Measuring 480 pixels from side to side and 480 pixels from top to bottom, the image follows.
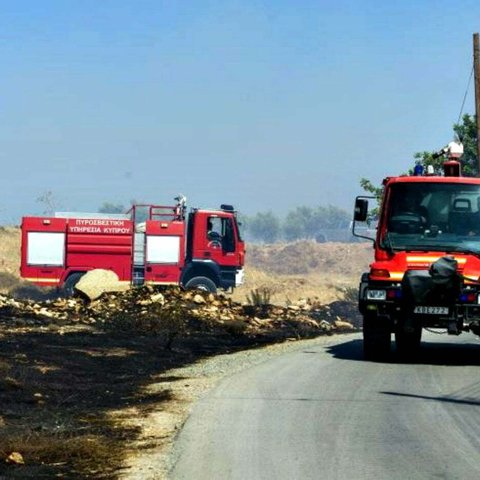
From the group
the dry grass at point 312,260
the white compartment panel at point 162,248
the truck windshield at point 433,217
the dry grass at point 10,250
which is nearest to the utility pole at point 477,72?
the white compartment panel at point 162,248

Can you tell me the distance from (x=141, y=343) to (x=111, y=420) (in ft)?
36.2

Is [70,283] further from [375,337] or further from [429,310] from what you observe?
[429,310]

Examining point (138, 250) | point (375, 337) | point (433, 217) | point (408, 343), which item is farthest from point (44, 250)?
point (433, 217)

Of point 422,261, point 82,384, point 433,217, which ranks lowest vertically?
point 82,384

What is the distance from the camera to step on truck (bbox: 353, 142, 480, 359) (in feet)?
54.8

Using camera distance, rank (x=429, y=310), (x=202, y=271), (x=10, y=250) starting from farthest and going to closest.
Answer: (x=10, y=250) < (x=202, y=271) < (x=429, y=310)

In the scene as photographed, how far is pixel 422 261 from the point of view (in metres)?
17.0

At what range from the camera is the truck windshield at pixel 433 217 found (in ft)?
57.5

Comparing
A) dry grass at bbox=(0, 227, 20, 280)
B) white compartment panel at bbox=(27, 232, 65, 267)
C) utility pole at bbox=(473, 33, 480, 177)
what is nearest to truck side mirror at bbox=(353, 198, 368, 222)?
utility pole at bbox=(473, 33, 480, 177)

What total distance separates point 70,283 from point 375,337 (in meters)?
23.3

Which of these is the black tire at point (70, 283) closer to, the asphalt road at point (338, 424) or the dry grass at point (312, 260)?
the asphalt road at point (338, 424)

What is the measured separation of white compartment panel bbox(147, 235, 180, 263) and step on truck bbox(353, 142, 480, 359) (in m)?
21.8

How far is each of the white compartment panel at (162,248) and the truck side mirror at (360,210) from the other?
23.0 metres

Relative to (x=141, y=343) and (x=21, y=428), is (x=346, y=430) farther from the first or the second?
(x=141, y=343)
